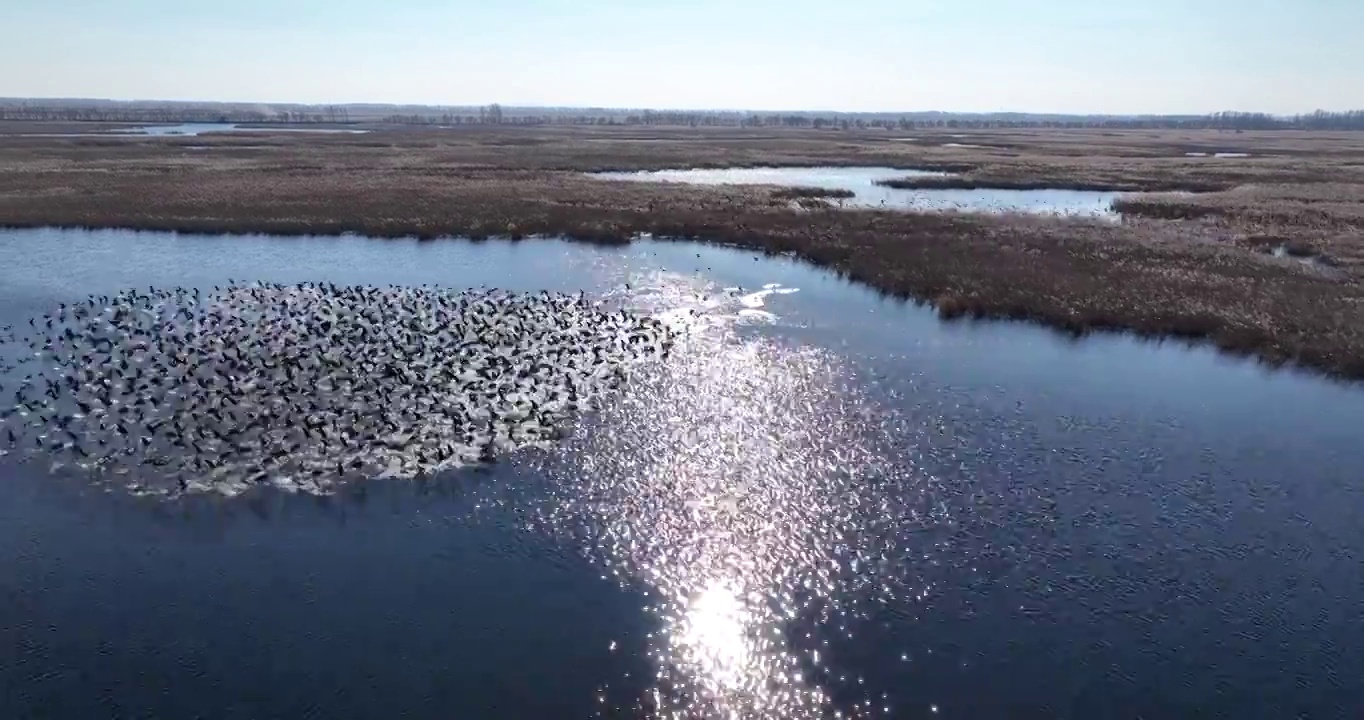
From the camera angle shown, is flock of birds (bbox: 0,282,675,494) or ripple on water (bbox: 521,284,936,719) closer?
ripple on water (bbox: 521,284,936,719)

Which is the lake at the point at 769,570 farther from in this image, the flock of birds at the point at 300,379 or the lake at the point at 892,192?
the lake at the point at 892,192

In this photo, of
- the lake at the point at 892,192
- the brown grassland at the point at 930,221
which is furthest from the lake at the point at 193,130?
the lake at the point at 892,192

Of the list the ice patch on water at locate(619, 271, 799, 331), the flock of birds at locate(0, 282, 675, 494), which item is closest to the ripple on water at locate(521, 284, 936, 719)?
the flock of birds at locate(0, 282, 675, 494)

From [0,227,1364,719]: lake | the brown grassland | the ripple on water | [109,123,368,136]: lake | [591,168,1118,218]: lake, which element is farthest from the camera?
[109,123,368,136]: lake

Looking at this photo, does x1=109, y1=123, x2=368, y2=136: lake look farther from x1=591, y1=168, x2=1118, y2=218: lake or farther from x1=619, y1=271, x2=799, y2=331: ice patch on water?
x1=619, y1=271, x2=799, y2=331: ice patch on water

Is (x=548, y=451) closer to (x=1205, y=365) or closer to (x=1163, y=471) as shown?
(x=1163, y=471)

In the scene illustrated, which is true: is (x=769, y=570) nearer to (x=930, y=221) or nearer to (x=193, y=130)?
(x=930, y=221)
